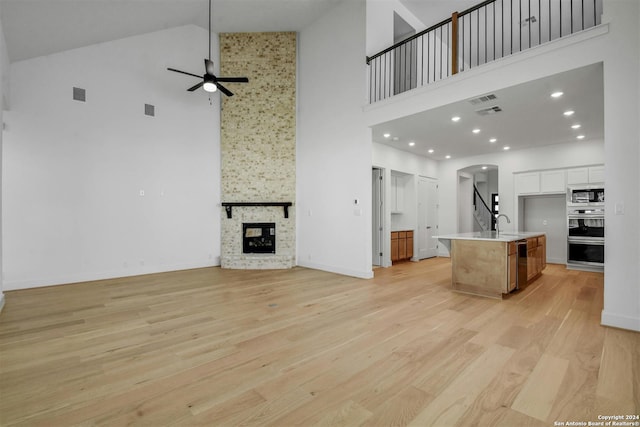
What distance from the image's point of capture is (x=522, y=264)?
15.5ft

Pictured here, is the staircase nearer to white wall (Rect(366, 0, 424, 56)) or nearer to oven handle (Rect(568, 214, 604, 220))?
oven handle (Rect(568, 214, 604, 220))

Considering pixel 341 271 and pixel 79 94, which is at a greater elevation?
pixel 79 94

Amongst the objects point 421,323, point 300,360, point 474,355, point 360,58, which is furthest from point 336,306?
point 360,58

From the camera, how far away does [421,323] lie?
322cm

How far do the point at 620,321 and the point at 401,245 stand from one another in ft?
15.3

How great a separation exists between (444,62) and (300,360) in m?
8.95

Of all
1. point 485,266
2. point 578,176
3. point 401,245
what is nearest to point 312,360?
point 485,266

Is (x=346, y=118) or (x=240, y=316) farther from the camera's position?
(x=346, y=118)

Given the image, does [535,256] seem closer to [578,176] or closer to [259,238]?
[578,176]

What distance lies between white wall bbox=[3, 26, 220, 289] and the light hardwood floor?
3.91 feet

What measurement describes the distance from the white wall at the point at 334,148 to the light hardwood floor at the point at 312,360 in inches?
A: 73.0

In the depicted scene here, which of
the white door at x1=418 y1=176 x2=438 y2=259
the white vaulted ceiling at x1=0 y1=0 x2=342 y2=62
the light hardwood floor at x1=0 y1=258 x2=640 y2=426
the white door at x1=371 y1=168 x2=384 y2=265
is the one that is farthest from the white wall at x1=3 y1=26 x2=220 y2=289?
the white door at x1=418 y1=176 x2=438 y2=259

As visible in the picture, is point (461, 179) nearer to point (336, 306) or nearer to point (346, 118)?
point (346, 118)

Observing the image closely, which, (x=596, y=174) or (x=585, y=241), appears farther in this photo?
(x=596, y=174)
